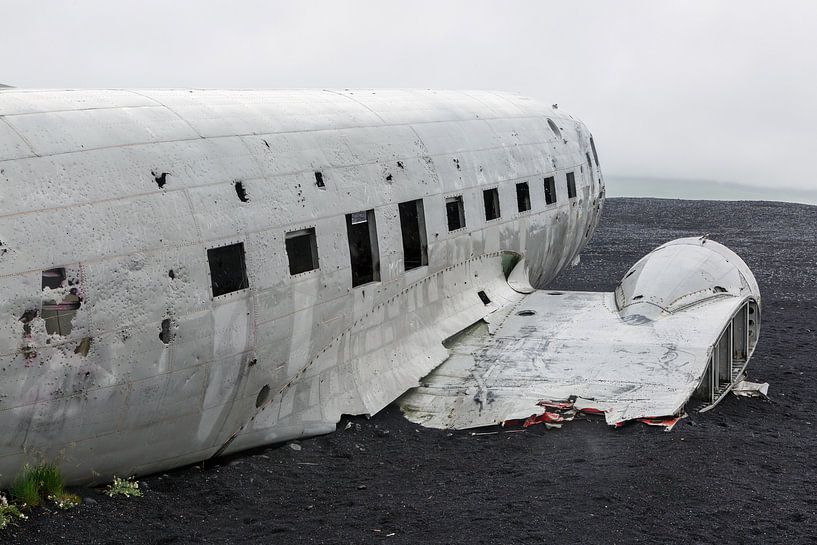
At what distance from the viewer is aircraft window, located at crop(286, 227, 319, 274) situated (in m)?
12.3

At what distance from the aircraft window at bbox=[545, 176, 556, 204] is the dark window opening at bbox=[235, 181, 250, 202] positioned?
29.5 feet

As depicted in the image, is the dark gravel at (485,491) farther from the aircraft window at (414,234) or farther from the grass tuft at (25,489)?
the aircraft window at (414,234)

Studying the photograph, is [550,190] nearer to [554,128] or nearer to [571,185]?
[571,185]

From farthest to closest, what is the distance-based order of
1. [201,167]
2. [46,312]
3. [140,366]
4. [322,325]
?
[322,325]
[201,167]
[140,366]
[46,312]

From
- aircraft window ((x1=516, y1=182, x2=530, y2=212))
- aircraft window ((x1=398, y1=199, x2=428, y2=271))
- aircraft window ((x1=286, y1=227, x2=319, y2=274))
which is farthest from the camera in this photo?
aircraft window ((x1=516, y1=182, x2=530, y2=212))

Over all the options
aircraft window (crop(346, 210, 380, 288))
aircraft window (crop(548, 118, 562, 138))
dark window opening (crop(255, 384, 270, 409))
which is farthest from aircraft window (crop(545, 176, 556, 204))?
dark window opening (crop(255, 384, 270, 409))

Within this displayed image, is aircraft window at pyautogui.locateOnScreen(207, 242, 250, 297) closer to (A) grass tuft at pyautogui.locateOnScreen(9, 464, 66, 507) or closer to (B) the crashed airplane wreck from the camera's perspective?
(B) the crashed airplane wreck

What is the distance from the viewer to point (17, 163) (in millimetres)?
10039

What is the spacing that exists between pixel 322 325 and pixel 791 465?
22.3 ft

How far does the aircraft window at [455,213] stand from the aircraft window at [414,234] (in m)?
0.73

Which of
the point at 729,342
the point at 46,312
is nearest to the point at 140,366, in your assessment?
the point at 46,312

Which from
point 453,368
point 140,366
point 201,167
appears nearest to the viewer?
point 140,366

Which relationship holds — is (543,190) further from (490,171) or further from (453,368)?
(453,368)

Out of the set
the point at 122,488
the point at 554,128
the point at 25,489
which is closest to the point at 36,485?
the point at 25,489
